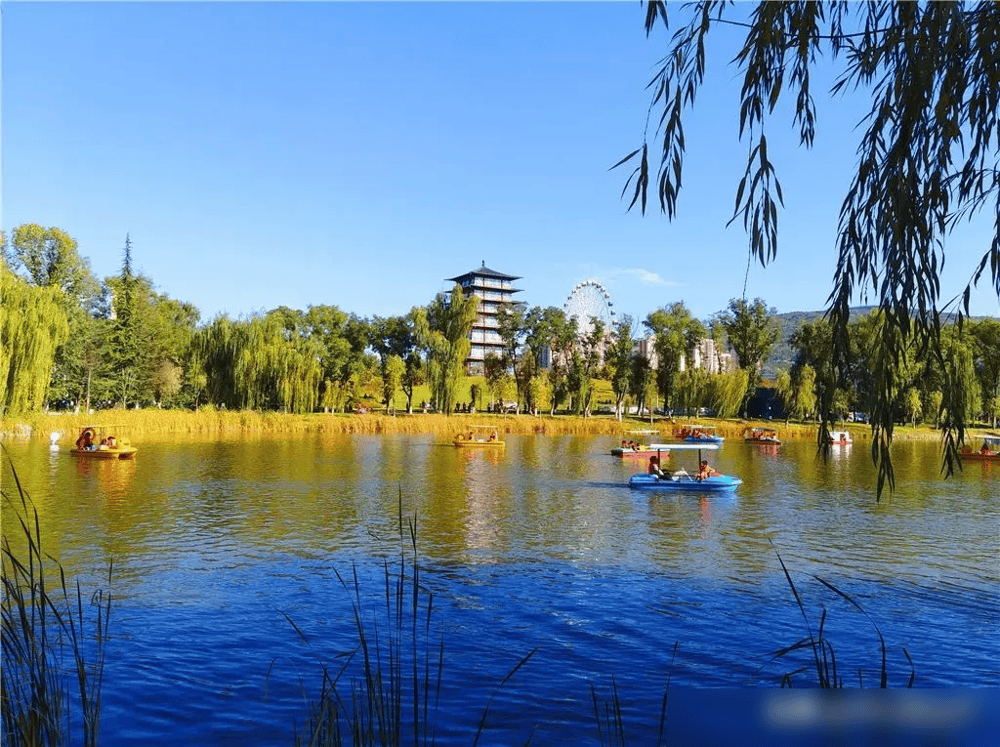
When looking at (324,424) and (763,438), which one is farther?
(763,438)

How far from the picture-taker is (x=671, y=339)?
194 ft

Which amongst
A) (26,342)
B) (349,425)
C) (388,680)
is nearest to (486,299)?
(349,425)

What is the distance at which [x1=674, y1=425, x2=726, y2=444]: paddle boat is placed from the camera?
45.8 metres

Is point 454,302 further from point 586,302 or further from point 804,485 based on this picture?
point 586,302

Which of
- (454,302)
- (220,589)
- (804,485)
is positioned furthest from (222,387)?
(220,589)

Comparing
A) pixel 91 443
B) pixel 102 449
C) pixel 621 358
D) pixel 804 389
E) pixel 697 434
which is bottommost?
pixel 697 434

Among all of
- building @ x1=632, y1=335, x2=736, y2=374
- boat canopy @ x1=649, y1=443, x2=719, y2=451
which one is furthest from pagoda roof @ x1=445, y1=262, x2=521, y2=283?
boat canopy @ x1=649, y1=443, x2=719, y2=451

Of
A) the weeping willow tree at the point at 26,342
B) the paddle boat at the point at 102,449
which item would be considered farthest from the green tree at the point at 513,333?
the paddle boat at the point at 102,449

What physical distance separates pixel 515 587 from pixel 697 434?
1540 inches

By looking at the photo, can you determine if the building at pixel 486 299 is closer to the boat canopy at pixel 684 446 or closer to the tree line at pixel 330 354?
the tree line at pixel 330 354

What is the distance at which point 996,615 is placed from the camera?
10.5m

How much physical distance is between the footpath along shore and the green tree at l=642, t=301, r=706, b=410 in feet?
10.8

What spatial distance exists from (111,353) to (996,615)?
44901 millimetres

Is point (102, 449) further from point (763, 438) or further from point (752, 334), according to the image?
point (752, 334)
